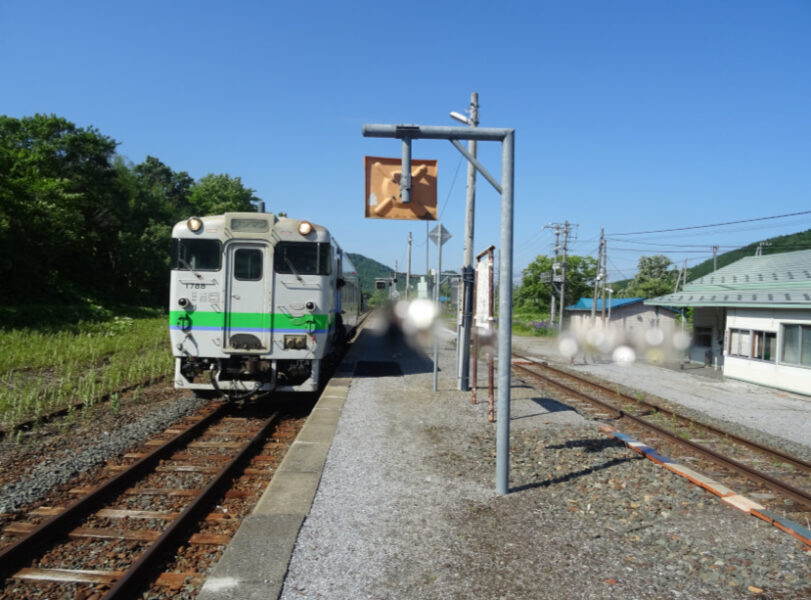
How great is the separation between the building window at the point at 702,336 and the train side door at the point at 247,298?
16521 millimetres

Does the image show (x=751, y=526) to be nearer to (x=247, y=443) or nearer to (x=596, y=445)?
(x=596, y=445)

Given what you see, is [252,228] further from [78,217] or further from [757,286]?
[78,217]

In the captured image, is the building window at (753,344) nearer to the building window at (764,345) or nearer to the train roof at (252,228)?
the building window at (764,345)

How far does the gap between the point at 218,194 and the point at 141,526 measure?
5179cm

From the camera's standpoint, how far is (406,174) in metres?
5.45

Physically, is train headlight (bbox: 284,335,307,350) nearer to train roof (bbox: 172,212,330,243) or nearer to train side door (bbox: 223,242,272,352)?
train side door (bbox: 223,242,272,352)

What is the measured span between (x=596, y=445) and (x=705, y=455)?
159 centimetres

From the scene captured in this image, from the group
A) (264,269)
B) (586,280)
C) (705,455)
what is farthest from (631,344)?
(586,280)

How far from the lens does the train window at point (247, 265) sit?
881cm

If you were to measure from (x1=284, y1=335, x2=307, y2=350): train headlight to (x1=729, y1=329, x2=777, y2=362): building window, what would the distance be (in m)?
12.6

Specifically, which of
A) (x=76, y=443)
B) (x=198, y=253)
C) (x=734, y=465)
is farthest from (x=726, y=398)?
(x=76, y=443)

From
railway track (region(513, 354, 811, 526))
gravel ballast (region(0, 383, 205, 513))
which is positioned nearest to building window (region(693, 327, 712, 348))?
railway track (region(513, 354, 811, 526))

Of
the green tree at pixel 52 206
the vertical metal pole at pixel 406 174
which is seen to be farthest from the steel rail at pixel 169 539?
the green tree at pixel 52 206

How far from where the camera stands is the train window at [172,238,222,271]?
344 inches
